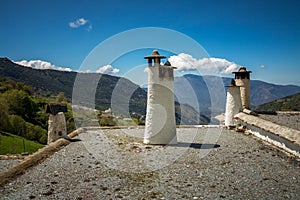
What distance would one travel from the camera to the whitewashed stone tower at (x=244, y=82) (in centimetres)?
1788

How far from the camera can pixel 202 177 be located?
779cm

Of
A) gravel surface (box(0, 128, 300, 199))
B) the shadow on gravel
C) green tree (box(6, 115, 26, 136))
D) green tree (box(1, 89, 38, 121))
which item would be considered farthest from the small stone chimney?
green tree (box(1, 89, 38, 121))

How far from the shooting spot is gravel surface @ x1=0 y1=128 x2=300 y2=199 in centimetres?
657

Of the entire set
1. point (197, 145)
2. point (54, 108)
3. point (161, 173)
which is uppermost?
point (54, 108)

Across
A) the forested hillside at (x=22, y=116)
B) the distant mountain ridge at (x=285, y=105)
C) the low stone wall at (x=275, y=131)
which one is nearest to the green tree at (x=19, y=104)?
the forested hillside at (x=22, y=116)

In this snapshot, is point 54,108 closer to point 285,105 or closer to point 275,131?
point 275,131

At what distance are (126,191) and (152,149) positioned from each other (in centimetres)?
495

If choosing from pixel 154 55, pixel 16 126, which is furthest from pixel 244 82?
pixel 16 126

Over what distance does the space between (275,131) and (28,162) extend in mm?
11341

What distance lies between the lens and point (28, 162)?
29.6 feet

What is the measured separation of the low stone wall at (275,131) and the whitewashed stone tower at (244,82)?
90.5 inches

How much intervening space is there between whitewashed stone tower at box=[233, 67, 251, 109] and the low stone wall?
2299 mm

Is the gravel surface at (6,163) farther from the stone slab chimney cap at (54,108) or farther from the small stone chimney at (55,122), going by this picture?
the stone slab chimney cap at (54,108)

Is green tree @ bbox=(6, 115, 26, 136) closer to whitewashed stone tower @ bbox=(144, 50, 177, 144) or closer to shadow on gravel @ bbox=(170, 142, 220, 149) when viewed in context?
whitewashed stone tower @ bbox=(144, 50, 177, 144)
